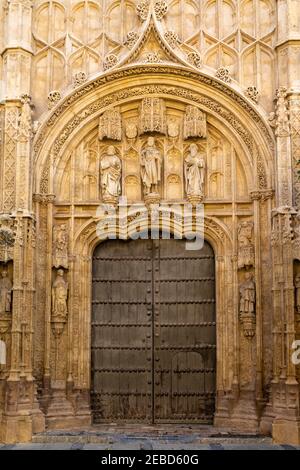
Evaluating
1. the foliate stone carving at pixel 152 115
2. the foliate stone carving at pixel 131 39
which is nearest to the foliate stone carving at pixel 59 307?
the foliate stone carving at pixel 152 115

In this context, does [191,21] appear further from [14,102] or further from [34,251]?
[34,251]

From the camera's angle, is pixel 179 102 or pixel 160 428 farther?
pixel 179 102

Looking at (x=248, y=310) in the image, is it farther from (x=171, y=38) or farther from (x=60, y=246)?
(x=171, y=38)

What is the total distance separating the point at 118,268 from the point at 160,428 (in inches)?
127

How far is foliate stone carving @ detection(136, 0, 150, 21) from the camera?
14.4 m

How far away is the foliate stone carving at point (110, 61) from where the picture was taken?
14312mm

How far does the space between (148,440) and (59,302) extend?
3170 mm

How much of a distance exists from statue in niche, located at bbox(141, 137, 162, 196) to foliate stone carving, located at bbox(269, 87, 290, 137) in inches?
95.2

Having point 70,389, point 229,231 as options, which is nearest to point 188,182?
point 229,231

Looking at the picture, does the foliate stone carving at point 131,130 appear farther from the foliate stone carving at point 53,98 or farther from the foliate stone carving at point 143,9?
the foliate stone carving at point 143,9

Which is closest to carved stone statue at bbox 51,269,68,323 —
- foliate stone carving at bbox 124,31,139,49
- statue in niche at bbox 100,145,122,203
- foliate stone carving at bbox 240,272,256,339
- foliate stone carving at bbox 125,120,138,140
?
statue in niche at bbox 100,145,122,203

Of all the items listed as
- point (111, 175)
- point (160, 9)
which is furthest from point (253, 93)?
point (111, 175)

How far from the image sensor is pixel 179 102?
48.0ft

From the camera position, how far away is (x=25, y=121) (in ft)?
45.0
